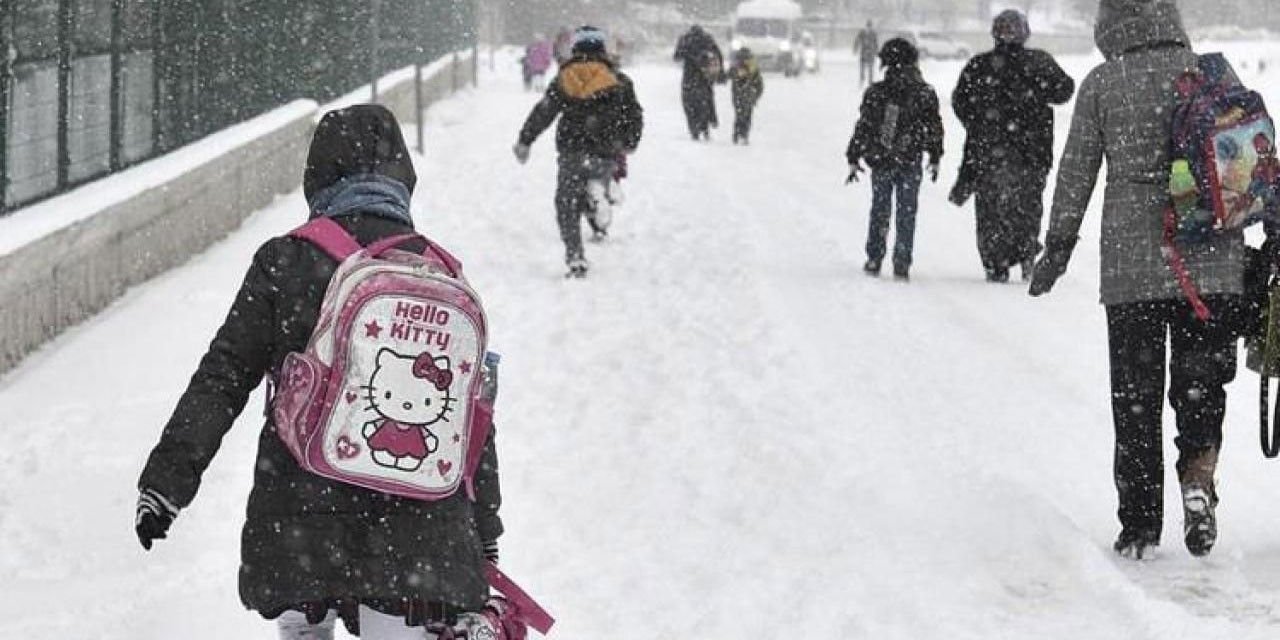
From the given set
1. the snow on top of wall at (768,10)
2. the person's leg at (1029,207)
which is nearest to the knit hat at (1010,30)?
the person's leg at (1029,207)

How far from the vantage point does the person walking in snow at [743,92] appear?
27.8m

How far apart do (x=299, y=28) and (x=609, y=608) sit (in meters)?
14.5

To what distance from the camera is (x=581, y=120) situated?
1355 cm

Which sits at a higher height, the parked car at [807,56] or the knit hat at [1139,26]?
the knit hat at [1139,26]

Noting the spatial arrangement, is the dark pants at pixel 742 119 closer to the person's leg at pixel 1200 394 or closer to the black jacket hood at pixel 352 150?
the person's leg at pixel 1200 394

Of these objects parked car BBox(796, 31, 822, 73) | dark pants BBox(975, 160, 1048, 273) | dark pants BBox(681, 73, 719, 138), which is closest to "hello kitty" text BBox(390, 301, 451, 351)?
dark pants BBox(975, 160, 1048, 273)

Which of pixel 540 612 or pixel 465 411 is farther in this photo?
pixel 540 612

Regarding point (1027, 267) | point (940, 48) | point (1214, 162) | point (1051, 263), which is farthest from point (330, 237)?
point (940, 48)

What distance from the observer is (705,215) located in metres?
18.0

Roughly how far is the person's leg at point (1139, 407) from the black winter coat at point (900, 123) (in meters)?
6.94

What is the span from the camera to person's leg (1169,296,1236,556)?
260 inches

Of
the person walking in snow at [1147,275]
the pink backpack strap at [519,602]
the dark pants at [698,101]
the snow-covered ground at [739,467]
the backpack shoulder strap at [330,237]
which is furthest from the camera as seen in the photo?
the dark pants at [698,101]

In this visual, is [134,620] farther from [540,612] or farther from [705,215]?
[705,215]

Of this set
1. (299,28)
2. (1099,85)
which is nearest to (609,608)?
(1099,85)
